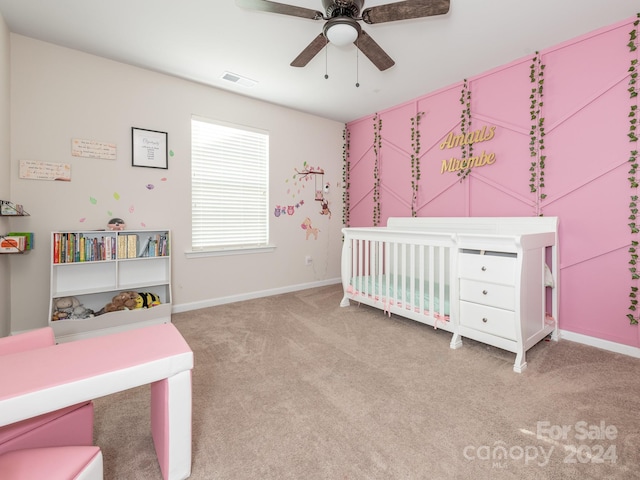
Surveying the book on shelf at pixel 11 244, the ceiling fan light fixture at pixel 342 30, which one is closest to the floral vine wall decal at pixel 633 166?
the ceiling fan light fixture at pixel 342 30

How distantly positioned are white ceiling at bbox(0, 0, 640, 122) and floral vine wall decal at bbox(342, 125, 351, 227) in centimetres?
136

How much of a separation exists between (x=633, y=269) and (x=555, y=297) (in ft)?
1.65

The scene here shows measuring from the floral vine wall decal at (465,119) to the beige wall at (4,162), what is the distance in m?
3.84

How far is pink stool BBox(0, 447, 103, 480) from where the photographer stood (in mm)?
761

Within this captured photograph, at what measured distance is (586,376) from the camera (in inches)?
73.4

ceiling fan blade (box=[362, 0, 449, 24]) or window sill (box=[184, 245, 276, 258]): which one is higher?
ceiling fan blade (box=[362, 0, 449, 24])

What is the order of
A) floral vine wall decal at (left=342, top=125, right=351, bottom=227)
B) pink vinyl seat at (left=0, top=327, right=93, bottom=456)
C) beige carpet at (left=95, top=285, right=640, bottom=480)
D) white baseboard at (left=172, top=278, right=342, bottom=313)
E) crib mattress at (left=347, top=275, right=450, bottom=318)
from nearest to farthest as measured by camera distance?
pink vinyl seat at (left=0, top=327, right=93, bottom=456), beige carpet at (left=95, top=285, right=640, bottom=480), crib mattress at (left=347, top=275, right=450, bottom=318), white baseboard at (left=172, top=278, right=342, bottom=313), floral vine wall decal at (left=342, top=125, right=351, bottom=227)

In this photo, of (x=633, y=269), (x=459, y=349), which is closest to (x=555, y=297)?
(x=633, y=269)

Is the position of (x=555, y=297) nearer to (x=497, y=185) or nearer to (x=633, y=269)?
(x=633, y=269)

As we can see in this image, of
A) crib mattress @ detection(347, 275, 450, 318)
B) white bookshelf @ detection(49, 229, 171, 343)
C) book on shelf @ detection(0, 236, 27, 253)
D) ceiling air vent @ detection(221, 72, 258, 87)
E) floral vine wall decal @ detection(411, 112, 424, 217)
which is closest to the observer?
book on shelf @ detection(0, 236, 27, 253)

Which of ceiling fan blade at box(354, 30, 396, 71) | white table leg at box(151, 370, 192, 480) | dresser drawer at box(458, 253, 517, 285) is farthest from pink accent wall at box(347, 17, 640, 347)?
white table leg at box(151, 370, 192, 480)

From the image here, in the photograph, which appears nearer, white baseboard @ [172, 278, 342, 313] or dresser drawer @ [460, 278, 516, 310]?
dresser drawer @ [460, 278, 516, 310]

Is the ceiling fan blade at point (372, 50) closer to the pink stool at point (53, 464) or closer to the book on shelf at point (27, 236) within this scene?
the pink stool at point (53, 464)

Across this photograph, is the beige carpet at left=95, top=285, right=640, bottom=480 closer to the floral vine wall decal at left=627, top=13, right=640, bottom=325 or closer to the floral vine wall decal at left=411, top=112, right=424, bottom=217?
the floral vine wall decal at left=627, top=13, right=640, bottom=325
